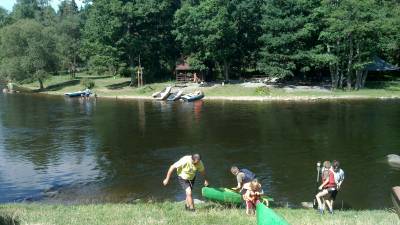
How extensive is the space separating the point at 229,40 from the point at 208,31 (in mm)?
4253

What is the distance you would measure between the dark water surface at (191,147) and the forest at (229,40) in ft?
37.2

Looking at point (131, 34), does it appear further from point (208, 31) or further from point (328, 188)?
point (328, 188)

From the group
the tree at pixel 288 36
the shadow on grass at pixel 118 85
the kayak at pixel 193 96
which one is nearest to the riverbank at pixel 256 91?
the shadow on grass at pixel 118 85

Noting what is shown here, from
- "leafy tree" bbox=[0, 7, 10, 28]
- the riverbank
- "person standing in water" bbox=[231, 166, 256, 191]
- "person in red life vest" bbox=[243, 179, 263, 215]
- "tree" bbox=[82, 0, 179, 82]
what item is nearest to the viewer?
"person in red life vest" bbox=[243, 179, 263, 215]

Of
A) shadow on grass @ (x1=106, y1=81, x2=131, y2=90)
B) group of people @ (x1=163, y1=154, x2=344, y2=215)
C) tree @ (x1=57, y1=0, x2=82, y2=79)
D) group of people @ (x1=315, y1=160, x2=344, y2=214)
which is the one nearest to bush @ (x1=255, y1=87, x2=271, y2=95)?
shadow on grass @ (x1=106, y1=81, x2=131, y2=90)

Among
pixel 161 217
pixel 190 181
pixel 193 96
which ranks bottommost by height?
pixel 161 217

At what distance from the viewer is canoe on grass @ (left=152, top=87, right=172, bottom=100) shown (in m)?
75.6

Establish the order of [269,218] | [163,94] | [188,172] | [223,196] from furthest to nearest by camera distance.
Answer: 1. [163,94]
2. [223,196]
3. [188,172]
4. [269,218]

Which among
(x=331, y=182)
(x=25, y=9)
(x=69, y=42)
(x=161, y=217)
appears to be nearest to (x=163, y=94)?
(x=69, y=42)

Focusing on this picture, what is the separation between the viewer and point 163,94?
7619 cm

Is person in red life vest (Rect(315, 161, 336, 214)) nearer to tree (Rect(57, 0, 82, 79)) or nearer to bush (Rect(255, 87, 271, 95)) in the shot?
bush (Rect(255, 87, 271, 95))

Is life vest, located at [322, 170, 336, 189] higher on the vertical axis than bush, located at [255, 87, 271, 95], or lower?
lower

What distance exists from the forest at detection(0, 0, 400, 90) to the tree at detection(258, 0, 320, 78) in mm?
145

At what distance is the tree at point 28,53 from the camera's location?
300 ft
